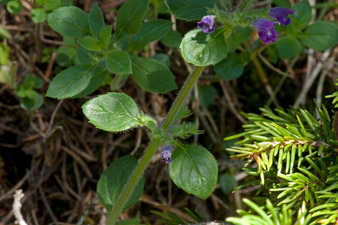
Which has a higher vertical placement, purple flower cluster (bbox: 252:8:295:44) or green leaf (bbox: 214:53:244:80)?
purple flower cluster (bbox: 252:8:295:44)

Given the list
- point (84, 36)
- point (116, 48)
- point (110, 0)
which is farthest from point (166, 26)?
point (110, 0)

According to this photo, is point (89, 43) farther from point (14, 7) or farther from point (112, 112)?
point (14, 7)

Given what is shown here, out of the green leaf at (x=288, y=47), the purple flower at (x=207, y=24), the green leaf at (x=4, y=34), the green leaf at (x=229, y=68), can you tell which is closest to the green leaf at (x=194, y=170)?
the purple flower at (x=207, y=24)

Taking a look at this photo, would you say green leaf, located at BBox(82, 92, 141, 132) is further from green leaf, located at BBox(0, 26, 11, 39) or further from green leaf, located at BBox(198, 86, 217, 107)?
green leaf, located at BBox(0, 26, 11, 39)

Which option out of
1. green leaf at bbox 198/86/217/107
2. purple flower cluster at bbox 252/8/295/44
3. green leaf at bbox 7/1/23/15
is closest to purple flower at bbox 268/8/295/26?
purple flower cluster at bbox 252/8/295/44

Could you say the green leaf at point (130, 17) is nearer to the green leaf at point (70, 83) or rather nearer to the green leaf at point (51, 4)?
the green leaf at point (70, 83)

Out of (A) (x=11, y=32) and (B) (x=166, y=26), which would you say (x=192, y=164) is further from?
(A) (x=11, y=32)
